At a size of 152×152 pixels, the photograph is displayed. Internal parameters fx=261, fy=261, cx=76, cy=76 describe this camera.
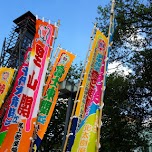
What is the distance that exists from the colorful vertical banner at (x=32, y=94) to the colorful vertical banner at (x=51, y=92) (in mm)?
922

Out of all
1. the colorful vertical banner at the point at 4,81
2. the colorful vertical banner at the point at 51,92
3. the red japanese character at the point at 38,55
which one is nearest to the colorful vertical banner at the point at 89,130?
the colorful vertical banner at the point at 51,92

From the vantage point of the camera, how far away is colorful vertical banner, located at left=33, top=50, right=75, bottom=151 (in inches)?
279

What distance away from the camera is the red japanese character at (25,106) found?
19.9ft

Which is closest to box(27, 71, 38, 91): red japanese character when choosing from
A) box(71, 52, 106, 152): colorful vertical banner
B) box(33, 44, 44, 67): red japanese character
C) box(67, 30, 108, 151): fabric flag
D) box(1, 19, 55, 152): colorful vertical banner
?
box(1, 19, 55, 152): colorful vertical banner

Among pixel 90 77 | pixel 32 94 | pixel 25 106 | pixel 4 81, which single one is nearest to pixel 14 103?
pixel 25 106

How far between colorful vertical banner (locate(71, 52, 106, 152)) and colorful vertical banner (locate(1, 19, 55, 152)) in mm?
1111

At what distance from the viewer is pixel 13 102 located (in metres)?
6.25

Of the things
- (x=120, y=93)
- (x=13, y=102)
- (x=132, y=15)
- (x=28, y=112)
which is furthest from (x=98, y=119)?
(x=132, y=15)

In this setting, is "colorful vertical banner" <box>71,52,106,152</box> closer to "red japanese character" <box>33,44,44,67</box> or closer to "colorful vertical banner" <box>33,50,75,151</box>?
"colorful vertical banner" <box>33,50,75,151</box>

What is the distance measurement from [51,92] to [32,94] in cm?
164

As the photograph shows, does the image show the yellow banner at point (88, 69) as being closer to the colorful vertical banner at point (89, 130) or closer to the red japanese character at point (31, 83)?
the colorful vertical banner at point (89, 130)

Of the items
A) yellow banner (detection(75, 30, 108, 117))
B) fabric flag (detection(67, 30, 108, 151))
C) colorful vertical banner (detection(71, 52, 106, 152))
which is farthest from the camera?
yellow banner (detection(75, 30, 108, 117))

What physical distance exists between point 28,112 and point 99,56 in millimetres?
2764

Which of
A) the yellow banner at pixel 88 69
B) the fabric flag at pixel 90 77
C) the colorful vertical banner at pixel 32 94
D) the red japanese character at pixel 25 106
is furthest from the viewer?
the yellow banner at pixel 88 69
